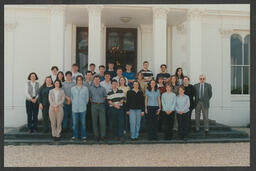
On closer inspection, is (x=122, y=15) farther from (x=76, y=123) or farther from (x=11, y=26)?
(x=76, y=123)

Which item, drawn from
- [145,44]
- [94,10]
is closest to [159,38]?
[94,10]

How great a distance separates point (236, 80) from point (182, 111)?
5767mm

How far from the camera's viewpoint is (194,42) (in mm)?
10609

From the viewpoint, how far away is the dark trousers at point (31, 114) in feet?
28.5

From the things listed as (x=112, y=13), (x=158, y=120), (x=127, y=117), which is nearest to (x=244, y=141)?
(x=158, y=120)

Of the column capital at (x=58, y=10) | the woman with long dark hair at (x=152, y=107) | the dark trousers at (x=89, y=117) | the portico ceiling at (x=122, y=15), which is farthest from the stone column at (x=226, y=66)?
the column capital at (x=58, y=10)

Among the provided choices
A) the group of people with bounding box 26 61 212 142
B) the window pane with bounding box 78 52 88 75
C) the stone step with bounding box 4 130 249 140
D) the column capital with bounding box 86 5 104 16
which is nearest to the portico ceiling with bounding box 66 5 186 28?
the column capital with bounding box 86 5 104 16

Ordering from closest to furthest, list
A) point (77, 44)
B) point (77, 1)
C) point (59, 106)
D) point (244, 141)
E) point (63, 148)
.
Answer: point (77, 1), point (63, 148), point (59, 106), point (244, 141), point (77, 44)

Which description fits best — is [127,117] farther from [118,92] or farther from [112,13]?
[112,13]

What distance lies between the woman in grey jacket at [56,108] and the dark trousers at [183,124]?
362 cm

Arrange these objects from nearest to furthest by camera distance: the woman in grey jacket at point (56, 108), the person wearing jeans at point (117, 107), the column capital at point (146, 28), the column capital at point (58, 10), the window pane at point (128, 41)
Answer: the woman in grey jacket at point (56, 108), the person wearing jeans at point (117, 107), the column capital at point (58, 10), the column capital at point (146, 28), the window pane at point (128, 41)

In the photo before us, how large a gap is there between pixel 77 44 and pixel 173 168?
8.73 m

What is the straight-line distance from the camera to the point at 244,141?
891cm

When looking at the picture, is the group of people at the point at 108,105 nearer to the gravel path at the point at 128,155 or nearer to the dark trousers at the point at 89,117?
the dark trousers at the point at 89,117
